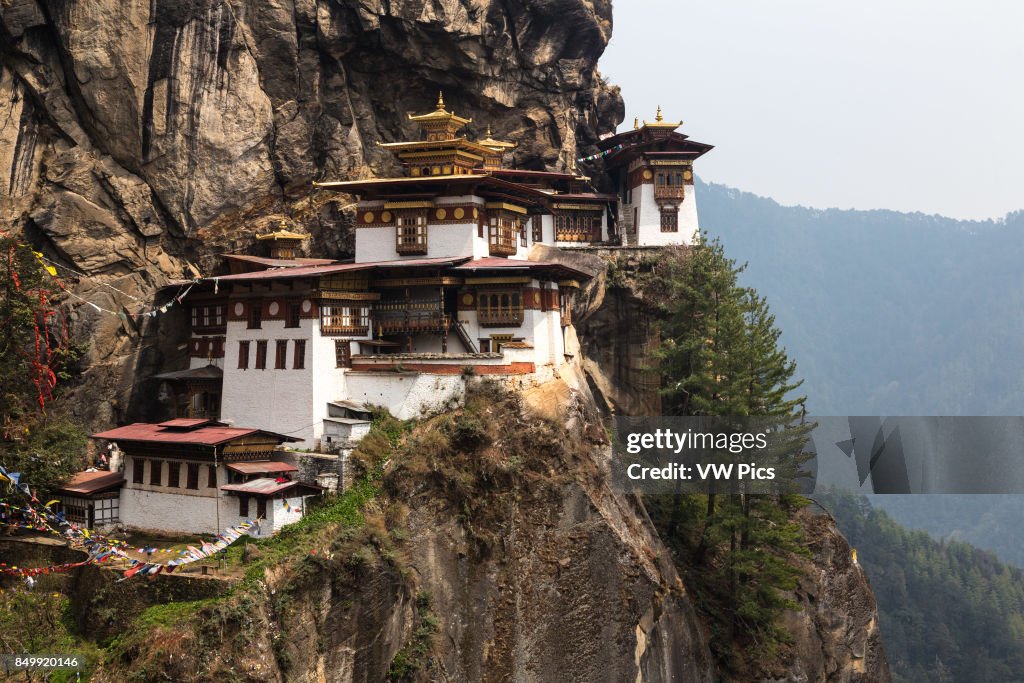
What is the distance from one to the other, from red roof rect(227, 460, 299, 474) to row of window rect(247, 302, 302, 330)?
6.92 meters

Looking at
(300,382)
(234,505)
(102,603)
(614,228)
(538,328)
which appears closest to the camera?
(102,603)

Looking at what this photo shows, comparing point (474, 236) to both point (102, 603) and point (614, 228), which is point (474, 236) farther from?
point (102, 603)

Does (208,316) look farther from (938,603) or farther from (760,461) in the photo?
(938,603)

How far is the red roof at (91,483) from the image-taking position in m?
35.6

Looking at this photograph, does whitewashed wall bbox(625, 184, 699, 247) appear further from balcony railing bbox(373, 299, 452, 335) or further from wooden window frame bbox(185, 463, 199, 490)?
wooden window frame bbox(185, 463, 199, 490)

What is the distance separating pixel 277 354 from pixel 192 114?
1357 centimetres

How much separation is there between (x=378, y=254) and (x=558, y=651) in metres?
21.3

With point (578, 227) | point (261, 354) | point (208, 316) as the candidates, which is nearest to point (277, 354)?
point (261, 354)

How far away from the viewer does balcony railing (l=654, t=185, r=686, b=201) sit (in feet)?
186

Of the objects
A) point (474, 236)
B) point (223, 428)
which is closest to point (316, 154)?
point (474, 236)

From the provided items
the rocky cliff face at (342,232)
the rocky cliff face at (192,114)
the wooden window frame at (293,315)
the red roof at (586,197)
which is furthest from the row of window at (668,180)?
the wooden window frame at (293,315)

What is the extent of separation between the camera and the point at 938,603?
110 metres

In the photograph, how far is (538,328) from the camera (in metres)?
42.5

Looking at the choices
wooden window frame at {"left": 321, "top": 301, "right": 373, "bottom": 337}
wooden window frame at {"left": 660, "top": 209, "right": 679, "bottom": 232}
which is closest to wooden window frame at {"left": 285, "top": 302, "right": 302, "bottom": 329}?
wooden window frame at {"left": 321, "top": 301, "right": 373, "bottom": 337}
